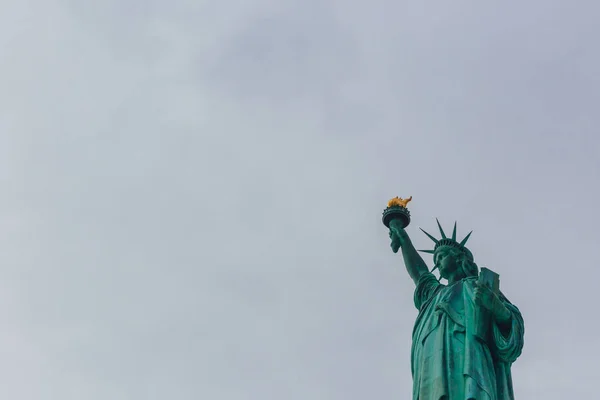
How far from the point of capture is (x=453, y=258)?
20.2m

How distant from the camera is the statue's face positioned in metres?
20.2

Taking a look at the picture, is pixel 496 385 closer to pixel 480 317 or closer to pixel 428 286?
pixel 480 317

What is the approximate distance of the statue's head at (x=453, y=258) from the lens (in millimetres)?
20156

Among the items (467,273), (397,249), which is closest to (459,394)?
(467,273)

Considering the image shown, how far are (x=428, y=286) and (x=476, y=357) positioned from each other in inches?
127

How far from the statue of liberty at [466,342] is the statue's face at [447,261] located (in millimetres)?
338

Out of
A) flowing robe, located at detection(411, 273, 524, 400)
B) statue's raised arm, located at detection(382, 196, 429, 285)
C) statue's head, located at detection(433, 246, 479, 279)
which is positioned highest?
Answer: statue's raised arm, located at detection(382, 196, 429, 285)

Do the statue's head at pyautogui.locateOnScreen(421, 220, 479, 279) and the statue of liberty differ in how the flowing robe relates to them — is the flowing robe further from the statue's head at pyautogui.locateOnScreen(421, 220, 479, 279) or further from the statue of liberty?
the statue's head at pyautogui.locateOnScreen(421, 220, 479, 279)

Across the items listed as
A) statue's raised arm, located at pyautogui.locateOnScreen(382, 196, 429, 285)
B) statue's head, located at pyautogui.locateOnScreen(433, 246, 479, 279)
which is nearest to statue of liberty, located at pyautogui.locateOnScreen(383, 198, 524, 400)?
statue's head, located at pyautogui.locateOnScreen(433, 246, 479, 279)

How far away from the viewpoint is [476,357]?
1730 cm

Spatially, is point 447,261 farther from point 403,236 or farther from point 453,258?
point 403,236

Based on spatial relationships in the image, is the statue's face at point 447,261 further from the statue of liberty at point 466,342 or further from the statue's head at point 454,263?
the statue of liberty at point 466,342

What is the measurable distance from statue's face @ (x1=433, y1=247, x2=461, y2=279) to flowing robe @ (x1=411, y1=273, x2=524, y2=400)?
824 mm

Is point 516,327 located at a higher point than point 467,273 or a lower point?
lower
